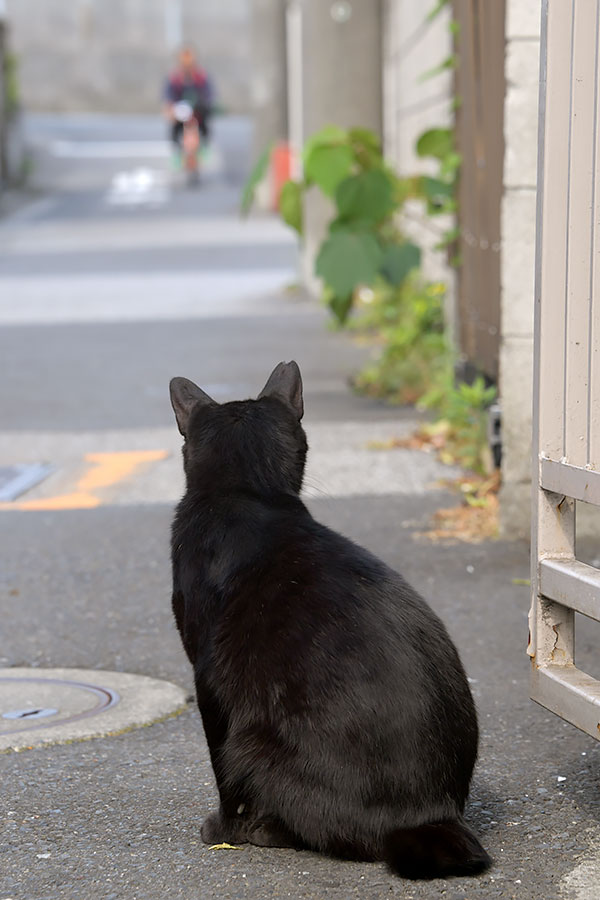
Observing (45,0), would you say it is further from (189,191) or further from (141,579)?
(141,579)

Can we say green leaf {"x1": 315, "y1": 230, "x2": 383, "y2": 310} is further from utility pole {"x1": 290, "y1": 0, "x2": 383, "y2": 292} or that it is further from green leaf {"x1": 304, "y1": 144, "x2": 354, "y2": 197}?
utility pole {"x1": 290, "y1": 0, "x2": 383, "y2": 292}

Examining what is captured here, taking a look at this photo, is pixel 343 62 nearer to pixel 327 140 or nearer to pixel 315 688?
pixel 327 140

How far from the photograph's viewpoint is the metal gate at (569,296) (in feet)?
11.7

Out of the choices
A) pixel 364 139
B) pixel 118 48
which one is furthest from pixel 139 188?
pixel 118 48

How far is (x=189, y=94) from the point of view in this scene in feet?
104

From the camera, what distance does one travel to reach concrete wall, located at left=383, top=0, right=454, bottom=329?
10.3 m

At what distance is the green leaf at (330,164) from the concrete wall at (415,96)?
61 cm

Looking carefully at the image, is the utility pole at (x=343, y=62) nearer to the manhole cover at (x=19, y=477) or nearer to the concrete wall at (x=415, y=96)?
the concrete wall at (x=415, y=96)

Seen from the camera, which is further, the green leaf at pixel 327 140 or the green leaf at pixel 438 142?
the green leaf at pixel 327 140

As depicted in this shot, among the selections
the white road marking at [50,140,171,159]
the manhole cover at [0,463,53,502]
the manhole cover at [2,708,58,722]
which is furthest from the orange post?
the manhole cover at [2,708,58,722]

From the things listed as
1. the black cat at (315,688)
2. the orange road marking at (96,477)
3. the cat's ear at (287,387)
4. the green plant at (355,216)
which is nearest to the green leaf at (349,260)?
the green plant at (355,216)

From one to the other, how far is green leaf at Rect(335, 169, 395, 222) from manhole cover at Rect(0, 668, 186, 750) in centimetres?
544

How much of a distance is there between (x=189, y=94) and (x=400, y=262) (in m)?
22.8

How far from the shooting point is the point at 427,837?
325 cm
